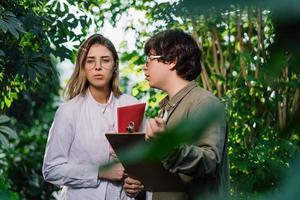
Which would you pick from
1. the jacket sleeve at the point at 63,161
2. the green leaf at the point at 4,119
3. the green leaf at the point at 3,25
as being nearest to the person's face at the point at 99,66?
the jacket sleeve at the point at 63,161

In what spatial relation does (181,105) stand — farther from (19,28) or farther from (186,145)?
(186,145)

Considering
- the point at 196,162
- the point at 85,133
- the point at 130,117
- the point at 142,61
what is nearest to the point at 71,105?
the point at 85,133

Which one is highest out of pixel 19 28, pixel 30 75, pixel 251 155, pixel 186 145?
pixel 186 145

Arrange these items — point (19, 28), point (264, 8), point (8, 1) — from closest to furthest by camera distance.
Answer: point (264, 8), point (19, 28), point (8, 1)

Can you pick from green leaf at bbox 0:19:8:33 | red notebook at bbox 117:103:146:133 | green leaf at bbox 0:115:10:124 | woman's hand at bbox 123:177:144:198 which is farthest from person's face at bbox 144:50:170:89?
green leaf at bbox 0:19:8:33

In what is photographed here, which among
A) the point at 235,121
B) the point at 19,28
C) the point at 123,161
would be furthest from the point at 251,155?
the point at 123,161

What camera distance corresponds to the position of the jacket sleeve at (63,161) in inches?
133

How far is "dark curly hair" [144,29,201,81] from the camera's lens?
113 inches

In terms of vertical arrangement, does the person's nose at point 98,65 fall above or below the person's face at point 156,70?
below

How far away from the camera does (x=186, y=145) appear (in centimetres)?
43

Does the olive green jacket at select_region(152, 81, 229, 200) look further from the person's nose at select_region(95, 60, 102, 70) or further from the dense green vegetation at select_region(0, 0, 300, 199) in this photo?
the person's nose at select_region(95, 60, 102, 70)

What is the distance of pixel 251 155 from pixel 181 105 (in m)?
2.29

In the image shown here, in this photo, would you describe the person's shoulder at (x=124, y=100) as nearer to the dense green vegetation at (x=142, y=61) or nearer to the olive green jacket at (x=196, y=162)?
the dense green vegetation at (x=142, y=61)

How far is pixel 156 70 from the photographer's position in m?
2.86
